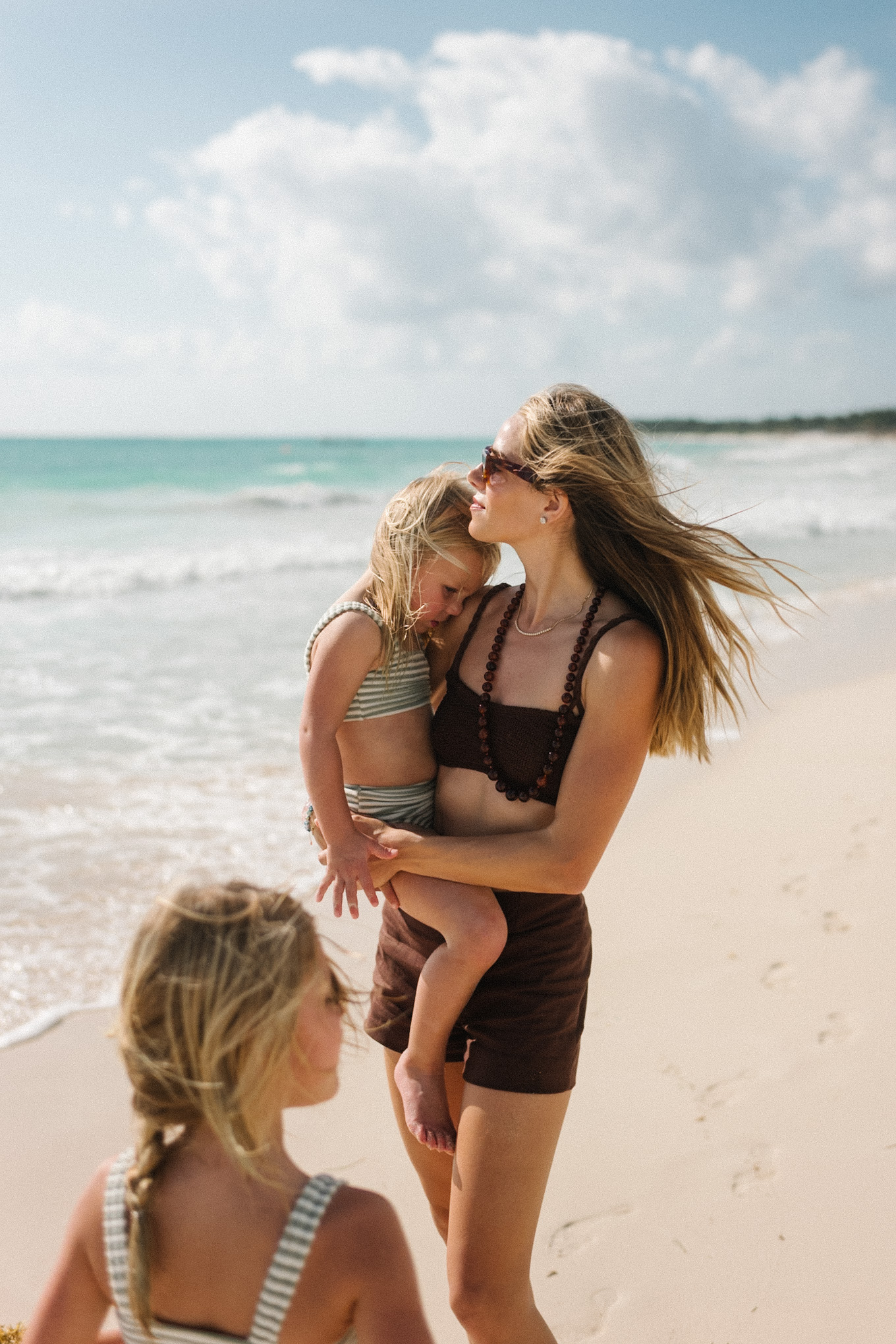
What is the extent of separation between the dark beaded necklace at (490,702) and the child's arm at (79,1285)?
3.73ft

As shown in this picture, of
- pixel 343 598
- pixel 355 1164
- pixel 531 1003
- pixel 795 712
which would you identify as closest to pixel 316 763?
pixel 343 598

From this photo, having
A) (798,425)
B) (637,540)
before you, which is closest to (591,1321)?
(637,540)

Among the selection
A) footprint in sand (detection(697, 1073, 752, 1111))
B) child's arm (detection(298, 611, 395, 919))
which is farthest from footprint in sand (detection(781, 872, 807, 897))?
child's arm (detection(298, 611, 395, 919))

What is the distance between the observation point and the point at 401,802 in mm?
2586

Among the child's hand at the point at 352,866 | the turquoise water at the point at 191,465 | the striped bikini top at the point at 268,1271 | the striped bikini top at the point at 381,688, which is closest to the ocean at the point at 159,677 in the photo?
the child's hand at the point at 352,866

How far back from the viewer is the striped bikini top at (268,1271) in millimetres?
1449

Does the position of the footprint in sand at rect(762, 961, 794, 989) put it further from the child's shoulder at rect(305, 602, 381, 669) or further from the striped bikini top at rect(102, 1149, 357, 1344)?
the striped bikini top at rect(102, 1149, 357, 1344)

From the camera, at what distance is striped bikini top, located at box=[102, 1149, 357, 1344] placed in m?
1.45

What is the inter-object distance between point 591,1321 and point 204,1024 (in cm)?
216

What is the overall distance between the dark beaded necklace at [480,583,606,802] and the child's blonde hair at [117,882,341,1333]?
3.08 ft

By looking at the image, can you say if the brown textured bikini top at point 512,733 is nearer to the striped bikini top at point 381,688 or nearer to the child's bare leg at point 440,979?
the striped bikini top at point 381,688

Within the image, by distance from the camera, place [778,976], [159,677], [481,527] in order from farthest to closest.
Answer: [159,677], [778,976], [481,527]

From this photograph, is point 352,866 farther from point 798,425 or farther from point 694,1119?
point 798,425

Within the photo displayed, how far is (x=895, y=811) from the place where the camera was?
639 cm
